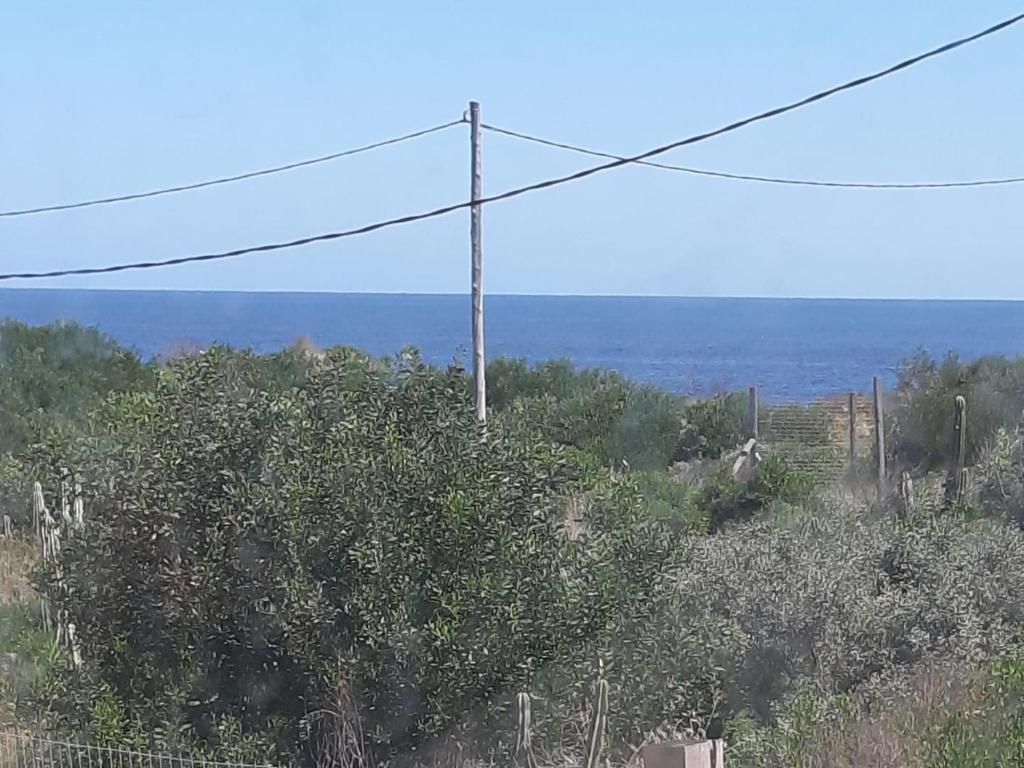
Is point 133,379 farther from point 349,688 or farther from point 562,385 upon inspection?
point 349,688

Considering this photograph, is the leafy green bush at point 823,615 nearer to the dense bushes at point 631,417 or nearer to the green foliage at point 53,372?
the dense bushes at point 631,417

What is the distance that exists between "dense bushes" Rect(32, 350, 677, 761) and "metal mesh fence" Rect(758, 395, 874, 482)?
1324 centimetres

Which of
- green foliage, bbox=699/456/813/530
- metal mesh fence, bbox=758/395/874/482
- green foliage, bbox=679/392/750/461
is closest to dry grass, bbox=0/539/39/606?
green foliage, bbox=699/456/813/530

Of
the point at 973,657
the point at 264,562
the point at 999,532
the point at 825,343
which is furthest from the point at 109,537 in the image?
the point at 825,343

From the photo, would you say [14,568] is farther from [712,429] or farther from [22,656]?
[712,429]

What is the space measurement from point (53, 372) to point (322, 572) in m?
18.3

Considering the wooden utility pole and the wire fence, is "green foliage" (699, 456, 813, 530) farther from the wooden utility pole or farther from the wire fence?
the wire fence

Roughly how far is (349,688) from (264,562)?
0.80 metres

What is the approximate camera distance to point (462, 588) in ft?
25.8

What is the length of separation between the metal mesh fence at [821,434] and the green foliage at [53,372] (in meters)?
9.74

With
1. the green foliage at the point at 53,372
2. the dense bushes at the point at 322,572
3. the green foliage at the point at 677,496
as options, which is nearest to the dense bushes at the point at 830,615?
the dense bushes at the point at 322,572

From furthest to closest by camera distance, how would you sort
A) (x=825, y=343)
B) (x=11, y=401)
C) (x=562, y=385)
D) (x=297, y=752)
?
(x=825, y=343)
(x=562, y=385)
(x=11, y=401)
(x=297, y=752)

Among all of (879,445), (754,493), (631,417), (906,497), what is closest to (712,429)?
(631,417)

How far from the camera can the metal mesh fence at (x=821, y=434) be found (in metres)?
21.7
